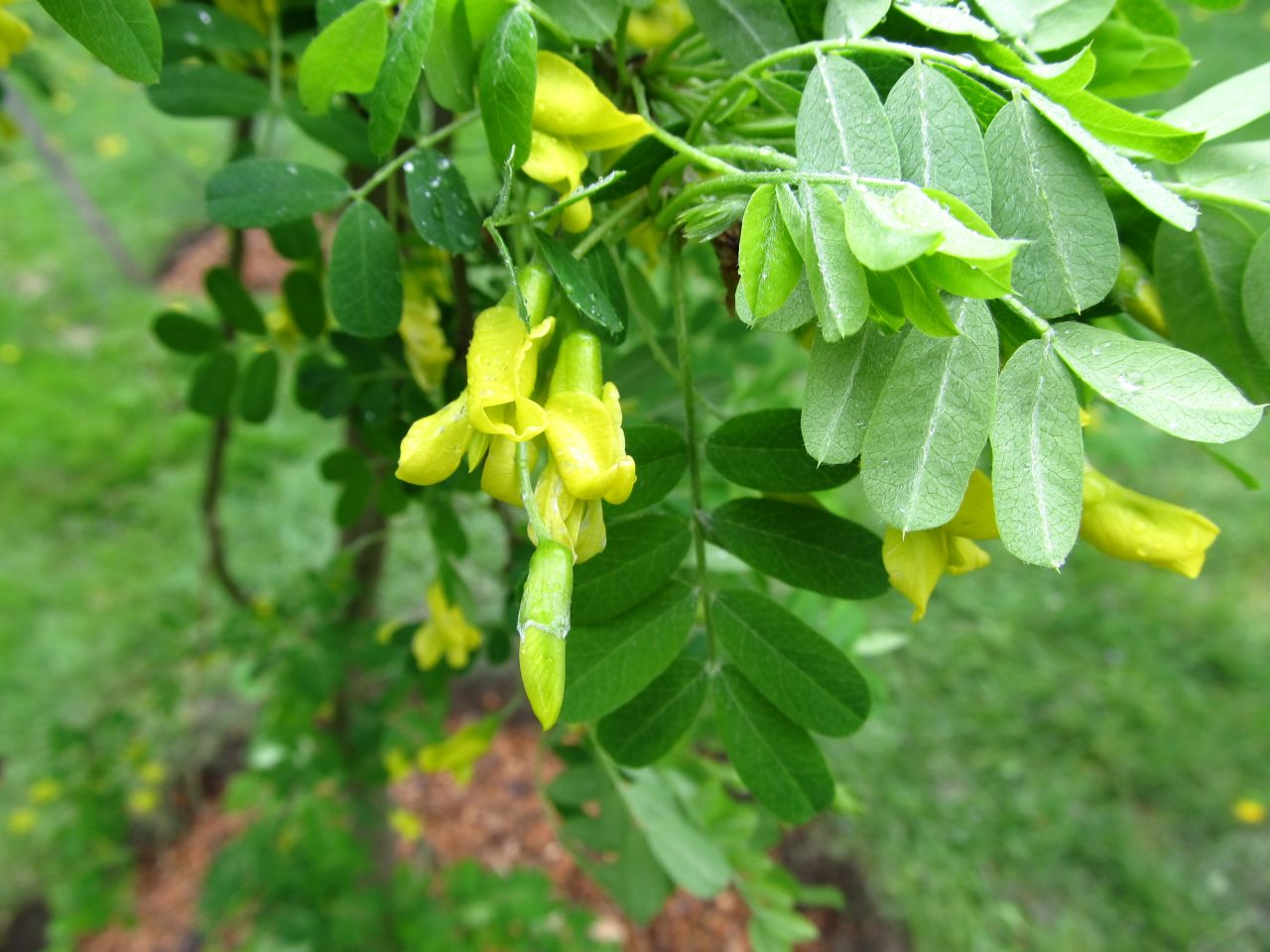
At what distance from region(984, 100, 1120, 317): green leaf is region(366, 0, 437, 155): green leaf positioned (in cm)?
23

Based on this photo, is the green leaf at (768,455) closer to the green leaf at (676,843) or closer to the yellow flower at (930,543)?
the yellow flower at (930,543)

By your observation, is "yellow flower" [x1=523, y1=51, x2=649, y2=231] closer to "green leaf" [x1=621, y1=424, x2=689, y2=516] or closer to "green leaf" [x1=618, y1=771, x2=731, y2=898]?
"green leaf" [x1=621, y1=424, x2=689, y2=516]

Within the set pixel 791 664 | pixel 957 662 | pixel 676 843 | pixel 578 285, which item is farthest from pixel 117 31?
pixel 957 662

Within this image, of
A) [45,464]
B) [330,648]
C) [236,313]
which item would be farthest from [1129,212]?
[45,464]

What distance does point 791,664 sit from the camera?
48 cm

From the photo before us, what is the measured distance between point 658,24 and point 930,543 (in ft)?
1.82

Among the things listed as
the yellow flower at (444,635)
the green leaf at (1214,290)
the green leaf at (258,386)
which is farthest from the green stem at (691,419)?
the green leaf at (258,386)

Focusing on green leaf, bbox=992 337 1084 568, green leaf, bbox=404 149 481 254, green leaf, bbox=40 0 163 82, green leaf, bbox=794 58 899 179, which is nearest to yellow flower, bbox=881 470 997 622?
green leaf, bbox=992 337 1084 568

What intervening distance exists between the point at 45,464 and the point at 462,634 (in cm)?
219

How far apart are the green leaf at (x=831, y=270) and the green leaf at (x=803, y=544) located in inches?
6.2

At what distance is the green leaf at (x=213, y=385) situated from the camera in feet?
2.63

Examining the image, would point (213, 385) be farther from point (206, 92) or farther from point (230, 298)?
point (206, 92)

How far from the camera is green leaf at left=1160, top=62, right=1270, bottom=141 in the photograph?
0.39m

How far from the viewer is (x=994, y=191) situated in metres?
0.36
